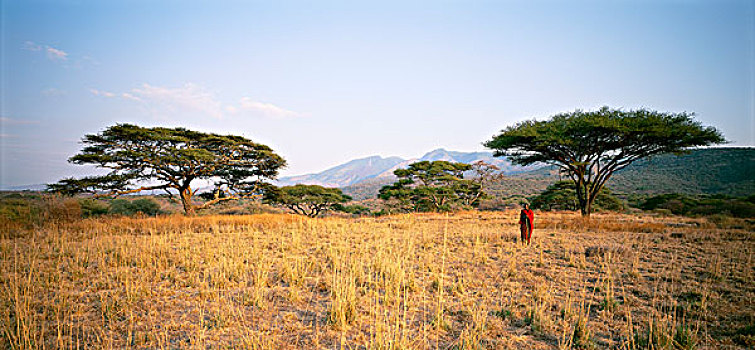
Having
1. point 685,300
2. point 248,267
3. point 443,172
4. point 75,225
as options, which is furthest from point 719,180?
point 75,225

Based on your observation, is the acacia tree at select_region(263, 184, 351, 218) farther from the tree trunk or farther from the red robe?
the red robe

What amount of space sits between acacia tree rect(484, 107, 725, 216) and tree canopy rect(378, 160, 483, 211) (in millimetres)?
10937

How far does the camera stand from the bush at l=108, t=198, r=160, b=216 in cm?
1875

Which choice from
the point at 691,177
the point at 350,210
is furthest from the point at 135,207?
the point at 691,177

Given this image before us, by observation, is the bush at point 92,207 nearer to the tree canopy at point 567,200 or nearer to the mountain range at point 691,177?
the mountain range at point 691,177

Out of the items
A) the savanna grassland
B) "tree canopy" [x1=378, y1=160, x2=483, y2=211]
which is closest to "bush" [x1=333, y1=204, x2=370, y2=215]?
"tree canopy" [x1=378, y1=160, x2=483, y2=211]

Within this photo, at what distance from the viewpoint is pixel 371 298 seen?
4477 mm

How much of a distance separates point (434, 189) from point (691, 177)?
47.5 metres

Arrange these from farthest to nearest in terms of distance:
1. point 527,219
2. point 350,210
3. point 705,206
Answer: point 350,210 → point 705,206 → point 527,219

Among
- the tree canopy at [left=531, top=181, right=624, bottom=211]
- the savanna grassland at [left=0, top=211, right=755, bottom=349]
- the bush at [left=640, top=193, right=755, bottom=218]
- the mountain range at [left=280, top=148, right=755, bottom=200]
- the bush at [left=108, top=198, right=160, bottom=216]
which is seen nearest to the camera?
the savanna grassland at [left=0, top=211, right=755, bottom=349]

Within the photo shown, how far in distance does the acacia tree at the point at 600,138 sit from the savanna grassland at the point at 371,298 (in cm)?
707

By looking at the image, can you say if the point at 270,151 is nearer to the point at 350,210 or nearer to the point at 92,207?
the point at 92,207

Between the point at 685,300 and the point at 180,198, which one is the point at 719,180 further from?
the point at 180,198

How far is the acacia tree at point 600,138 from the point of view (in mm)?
13984
